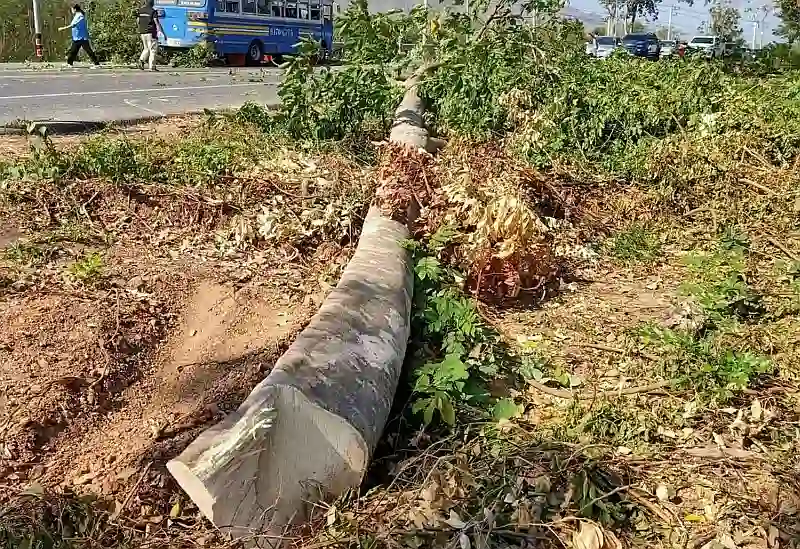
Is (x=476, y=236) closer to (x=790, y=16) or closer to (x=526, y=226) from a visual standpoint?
(x=526, y=226)

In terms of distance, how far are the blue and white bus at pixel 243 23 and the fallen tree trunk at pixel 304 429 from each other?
16.7 meters

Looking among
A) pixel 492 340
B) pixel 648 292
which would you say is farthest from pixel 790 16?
pixel 492 340

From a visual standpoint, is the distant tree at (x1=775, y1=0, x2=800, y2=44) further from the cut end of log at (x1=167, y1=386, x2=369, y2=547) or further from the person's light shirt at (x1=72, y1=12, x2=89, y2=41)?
the cut end of log at (x1=167, y1=386, x2=369, y2=547)

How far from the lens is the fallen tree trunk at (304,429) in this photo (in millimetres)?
2492

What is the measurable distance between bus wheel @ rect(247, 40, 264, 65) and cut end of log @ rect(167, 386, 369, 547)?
21002mm

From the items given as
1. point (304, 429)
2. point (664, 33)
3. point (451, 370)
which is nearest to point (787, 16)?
point (451, 370)

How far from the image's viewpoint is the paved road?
9.75 m

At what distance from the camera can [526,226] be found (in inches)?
201

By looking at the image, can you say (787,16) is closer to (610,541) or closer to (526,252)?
(526,252)

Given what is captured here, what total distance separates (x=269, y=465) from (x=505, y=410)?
141 cm

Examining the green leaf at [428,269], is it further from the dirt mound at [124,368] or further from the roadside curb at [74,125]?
the roadside curb at [74,125]

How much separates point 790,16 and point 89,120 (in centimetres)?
1762

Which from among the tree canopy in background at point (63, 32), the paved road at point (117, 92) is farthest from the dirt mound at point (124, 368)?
the tree canopy in background at point (63, 32)

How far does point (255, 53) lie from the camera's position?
22.5 meters
